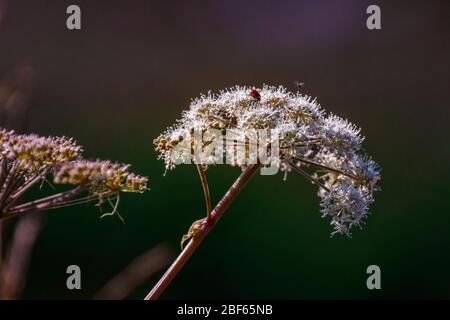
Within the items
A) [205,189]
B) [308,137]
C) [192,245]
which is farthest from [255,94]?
[192,245]

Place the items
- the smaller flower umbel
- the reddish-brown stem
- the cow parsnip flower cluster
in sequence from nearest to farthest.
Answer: the smaller flower umbel
the reddish-brown stem
the cow parsnip flower cluster

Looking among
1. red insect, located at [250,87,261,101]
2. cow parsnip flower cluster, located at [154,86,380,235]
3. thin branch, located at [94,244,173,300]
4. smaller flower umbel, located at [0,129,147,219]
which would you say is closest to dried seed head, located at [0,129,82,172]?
smaller flower umbel, located at [0,129,147,219]

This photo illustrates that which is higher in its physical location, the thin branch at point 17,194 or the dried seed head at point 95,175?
the dried seed head at point 95,175

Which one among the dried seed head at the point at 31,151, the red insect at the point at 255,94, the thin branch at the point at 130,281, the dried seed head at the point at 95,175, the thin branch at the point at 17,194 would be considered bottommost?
the thin branch at the point at 130,281

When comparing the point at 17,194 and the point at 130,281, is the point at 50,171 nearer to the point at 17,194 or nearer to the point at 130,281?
the point at 17,194

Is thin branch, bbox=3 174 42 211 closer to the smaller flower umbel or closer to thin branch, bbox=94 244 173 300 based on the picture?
the smaller flower umbel

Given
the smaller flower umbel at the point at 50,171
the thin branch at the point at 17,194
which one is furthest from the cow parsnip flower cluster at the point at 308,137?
the thin branch at the point at 17,194

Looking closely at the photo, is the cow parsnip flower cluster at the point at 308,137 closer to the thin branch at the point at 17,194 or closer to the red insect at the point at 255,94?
the red insect at the point at 255,94
